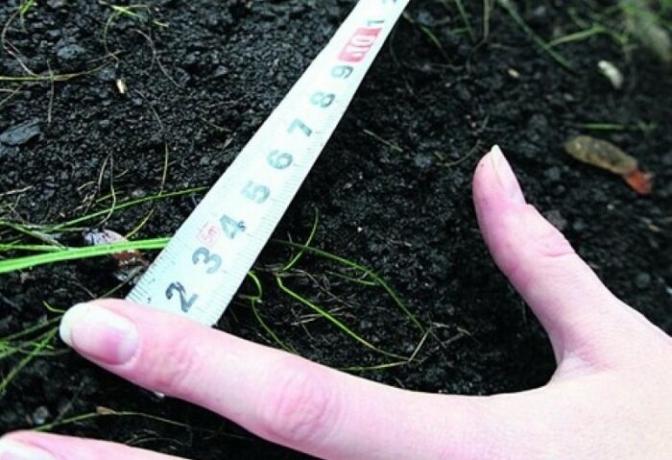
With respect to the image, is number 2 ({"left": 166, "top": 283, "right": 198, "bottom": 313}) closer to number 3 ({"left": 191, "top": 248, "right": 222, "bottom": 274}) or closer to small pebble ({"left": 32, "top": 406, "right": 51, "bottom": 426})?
number 3 ({"left": 191, "top": 248, "right": 222, "bottom": 274})

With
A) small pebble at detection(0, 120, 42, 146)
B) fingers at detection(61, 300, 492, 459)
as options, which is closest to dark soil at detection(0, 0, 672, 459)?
small pebble at detection(0, 120, 42, 146)

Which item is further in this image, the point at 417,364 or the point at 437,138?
the point at 437,138

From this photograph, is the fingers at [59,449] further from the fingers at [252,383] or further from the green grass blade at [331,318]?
the green grass blade at [331,318]

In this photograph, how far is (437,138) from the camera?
4.37ft

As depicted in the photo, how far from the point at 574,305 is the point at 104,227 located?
0.57m

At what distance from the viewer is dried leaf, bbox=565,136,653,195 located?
1471mm

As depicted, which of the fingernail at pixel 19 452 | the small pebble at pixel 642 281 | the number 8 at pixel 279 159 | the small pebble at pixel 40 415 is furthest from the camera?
the small pebble at pixel 642 281

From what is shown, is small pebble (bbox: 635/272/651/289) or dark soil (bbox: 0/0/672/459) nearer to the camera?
dark soil (bbox: 0/0/672/459)

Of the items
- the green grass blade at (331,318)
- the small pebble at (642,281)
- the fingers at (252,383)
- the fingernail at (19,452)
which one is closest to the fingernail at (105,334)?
the fingers at (252,383)

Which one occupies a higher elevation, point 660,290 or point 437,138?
point 437,138

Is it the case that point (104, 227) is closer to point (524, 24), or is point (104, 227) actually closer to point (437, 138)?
point (437, 138)

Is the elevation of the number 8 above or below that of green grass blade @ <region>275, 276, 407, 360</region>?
above

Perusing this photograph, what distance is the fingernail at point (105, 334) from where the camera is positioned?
905 mm

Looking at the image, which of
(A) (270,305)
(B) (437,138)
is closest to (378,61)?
(B) (437,138)
